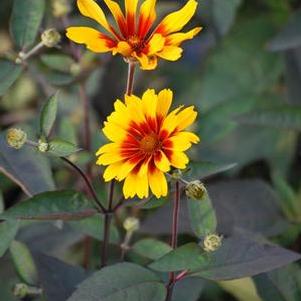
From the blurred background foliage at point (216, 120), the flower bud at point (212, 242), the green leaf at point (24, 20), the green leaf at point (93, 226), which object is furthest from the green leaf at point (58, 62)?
the flower bud at point (212, 242)

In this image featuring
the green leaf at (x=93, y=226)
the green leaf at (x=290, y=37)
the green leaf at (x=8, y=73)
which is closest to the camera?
the green leaf at (x=8, y=73)

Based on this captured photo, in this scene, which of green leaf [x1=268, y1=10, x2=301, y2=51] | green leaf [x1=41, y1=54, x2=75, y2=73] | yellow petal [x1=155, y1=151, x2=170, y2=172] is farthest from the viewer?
green leaf [x1=268, y1=10, x2=301, y2=51]

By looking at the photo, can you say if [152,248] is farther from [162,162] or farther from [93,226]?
[162,162]

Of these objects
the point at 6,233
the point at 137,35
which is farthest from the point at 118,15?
the point at 6,233

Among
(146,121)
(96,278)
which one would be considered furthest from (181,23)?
(96,278)

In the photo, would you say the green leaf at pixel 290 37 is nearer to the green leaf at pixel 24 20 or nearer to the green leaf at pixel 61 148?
the green leaf at pixel 24 20

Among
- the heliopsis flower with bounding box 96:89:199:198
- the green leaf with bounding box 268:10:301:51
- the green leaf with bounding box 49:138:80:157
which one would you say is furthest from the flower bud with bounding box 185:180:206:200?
the green leaf with bounding box 268:10:301:51

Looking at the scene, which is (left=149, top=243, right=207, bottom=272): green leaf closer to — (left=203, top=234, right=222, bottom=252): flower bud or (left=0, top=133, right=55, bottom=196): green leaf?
(left=203, top=234, right=222, bottom=252): flower bud

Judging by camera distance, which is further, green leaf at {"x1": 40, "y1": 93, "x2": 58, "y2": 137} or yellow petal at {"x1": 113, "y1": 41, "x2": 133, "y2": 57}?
green leaf at {"x1": 40, "y1": 93, "x2": 58, "y2": 137}
